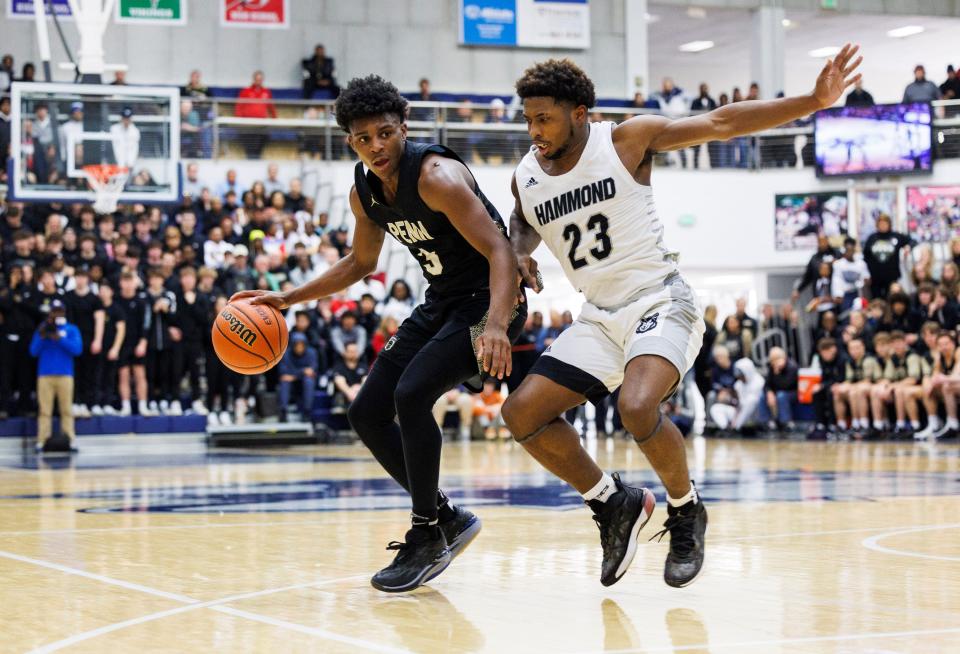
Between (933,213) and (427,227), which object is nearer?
(427,227)

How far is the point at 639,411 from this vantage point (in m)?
4.77

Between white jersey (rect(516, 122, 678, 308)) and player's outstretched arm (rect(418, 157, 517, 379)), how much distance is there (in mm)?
283

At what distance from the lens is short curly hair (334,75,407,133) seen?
4938 millimetres

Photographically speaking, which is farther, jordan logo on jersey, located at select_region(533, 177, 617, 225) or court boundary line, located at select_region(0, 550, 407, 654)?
jordan logo on jersey, located at select_region(533, 177, 617, 225)

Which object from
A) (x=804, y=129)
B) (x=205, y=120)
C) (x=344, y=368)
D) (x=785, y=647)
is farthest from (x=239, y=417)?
(x=785, y=647)

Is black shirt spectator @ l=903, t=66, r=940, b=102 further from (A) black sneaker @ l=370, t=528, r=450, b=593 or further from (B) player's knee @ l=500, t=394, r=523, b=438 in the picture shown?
(A) black sneaker @ l=370, t=528, r=450, b=593

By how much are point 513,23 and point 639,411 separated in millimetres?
22996

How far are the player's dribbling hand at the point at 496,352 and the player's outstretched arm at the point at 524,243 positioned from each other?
0.38 meters

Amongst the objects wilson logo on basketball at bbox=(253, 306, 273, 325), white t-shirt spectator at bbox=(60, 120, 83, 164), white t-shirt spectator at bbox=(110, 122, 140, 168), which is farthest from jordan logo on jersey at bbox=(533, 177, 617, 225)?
white t-shirt spectator at bbox=(60, 120, 83, 164)

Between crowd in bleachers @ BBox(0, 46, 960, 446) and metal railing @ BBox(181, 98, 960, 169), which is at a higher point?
metal railing @ BBox(181, 98, 960, 169)

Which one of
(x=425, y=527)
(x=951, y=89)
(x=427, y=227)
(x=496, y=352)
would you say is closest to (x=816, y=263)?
(x=951, y=89)

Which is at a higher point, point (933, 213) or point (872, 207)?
point (872, 207)

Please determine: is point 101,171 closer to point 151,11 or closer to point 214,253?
point 214,253

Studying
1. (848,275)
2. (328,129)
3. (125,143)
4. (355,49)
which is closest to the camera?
(125,143)
